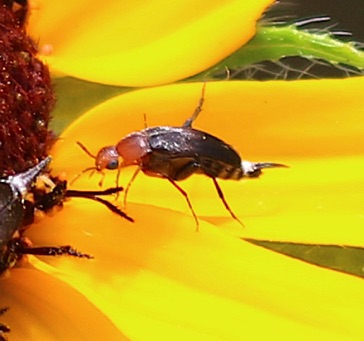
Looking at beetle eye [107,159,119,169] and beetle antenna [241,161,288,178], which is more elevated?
beetle eye [107,159,119,169]

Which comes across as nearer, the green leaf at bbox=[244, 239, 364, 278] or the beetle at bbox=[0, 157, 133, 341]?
the beetle at bbox=[0, 157, 133, 341]

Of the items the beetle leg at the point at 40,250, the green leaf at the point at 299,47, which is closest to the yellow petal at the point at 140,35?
the green leaf at the point at 299,47

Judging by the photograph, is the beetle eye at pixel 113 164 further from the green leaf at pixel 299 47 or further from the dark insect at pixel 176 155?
the green leaf at pixel 299 47

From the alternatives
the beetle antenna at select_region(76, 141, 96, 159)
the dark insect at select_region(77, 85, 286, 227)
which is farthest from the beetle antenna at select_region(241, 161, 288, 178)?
the beetle antenna at select_region(76, 141, 96, 159)

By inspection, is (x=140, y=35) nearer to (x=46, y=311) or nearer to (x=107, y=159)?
(x=107, y=159)

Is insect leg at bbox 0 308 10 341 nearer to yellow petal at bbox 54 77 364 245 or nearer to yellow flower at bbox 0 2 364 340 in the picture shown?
yellow flower at bbox 0 2 364 340

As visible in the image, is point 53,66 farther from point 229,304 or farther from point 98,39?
point 229,304

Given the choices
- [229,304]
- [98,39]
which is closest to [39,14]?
[98,39]
